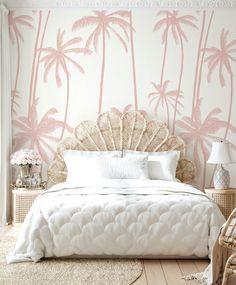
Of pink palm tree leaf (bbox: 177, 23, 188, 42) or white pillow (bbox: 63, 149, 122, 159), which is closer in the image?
white pillow (bbox: 63, 149, 122, 159)

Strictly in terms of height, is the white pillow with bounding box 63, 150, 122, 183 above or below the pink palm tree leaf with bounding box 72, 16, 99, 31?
below

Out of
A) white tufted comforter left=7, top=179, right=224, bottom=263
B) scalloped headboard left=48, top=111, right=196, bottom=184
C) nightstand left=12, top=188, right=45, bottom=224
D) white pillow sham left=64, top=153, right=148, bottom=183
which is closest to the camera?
white tufted comforter left=7, top=179, right=224, bottom=263

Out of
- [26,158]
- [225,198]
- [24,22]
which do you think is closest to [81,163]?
[26,158]

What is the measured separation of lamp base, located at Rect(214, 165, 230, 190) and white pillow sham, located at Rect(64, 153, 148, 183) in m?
0.81

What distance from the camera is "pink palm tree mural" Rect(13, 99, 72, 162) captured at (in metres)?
6.76

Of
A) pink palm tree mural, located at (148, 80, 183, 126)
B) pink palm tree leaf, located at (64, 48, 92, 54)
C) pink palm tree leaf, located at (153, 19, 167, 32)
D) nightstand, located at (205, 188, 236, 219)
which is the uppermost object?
pink palm tree leaf, located at (153, 19, 167, 32)

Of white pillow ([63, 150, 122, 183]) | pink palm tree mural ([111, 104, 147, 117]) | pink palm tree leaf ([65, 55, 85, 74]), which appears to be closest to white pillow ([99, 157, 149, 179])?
white pillow ([63, 150, 122, 183])

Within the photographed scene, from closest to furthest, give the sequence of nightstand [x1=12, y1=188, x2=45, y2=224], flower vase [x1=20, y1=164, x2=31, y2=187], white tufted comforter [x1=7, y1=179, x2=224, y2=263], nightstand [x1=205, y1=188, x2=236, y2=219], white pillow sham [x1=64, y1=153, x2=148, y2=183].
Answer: white tufted comforter [x1=7, y1=179, x2=224, y2=263]
white pillow sham [x1=64, y1=153, x2=148, y2=183]
nightstand [x1=205, y1=188, x2=236, y2=219]
nightstand [x1=12, y1=188, x2=45, y2=224]
flower vase [x1=20, y1=164, x2=31, y2=187]

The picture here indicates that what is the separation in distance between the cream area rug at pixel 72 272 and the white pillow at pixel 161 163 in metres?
1.71

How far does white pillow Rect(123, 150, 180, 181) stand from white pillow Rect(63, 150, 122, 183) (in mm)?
298

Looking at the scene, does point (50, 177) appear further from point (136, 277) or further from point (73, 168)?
point (136, 277)

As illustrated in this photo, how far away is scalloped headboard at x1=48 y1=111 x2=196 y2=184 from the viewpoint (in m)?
6.68

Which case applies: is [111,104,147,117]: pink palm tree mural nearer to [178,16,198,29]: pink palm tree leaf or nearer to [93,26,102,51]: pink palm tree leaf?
[93,26,102,51]: pink palm tree leaf

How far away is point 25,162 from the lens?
249 inches
